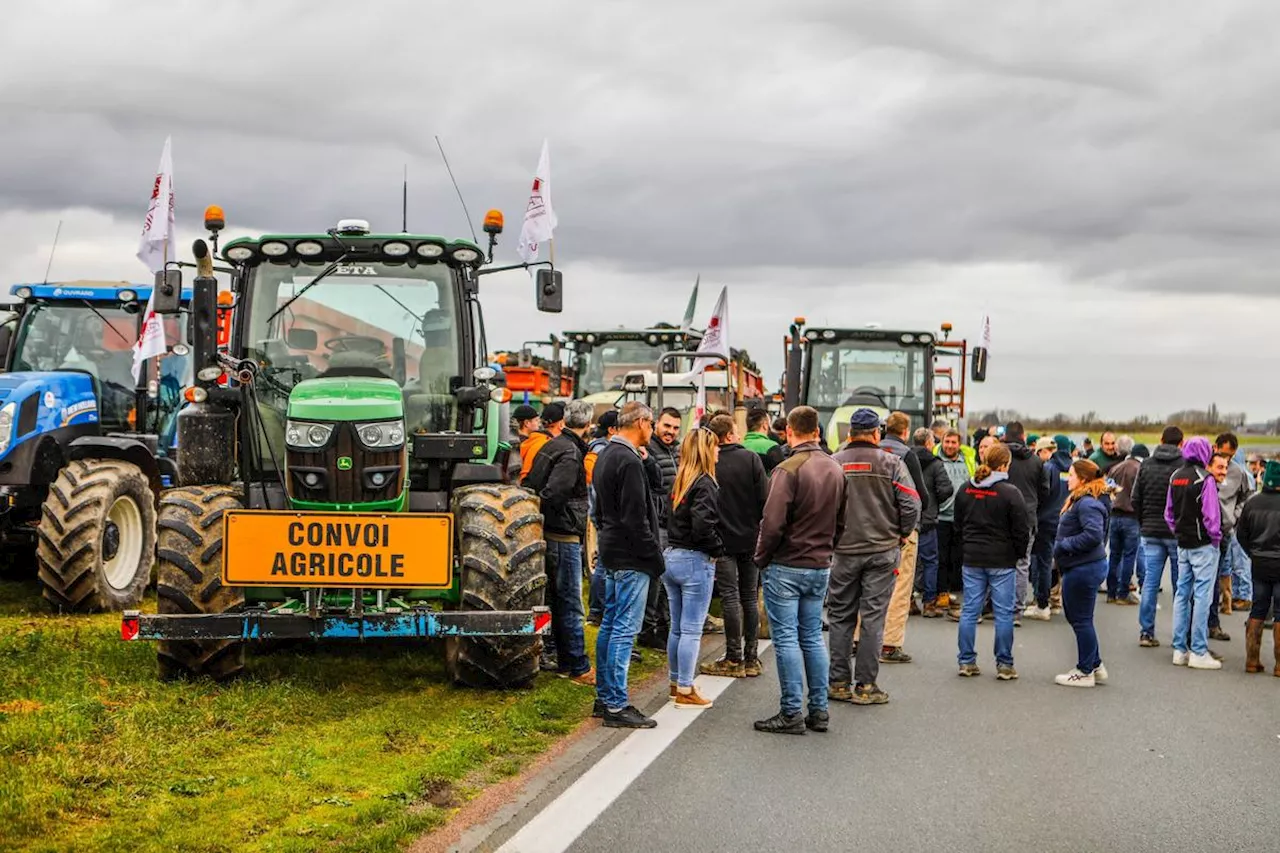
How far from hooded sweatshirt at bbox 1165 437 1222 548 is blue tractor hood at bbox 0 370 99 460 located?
407 inches

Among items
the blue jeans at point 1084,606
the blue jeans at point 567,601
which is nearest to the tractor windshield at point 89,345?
the blue jeans at point 567,601

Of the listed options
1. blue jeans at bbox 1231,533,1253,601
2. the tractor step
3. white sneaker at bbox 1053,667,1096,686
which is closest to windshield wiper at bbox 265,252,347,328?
the tractor step

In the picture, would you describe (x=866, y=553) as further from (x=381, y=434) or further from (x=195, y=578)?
(x=195, y=578)

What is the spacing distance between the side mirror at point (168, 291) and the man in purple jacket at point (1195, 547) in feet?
28.2

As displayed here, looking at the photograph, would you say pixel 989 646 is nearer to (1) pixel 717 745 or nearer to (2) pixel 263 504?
(1) pixel 717 745

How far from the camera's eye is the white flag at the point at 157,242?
1298cm

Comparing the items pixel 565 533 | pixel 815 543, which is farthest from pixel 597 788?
pixel 565 533

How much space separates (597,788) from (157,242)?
8.63m

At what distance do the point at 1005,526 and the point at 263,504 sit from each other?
574 cm

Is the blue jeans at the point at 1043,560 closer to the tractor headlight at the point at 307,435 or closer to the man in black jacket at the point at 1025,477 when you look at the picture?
the man in black jacket at the point at 1025,477

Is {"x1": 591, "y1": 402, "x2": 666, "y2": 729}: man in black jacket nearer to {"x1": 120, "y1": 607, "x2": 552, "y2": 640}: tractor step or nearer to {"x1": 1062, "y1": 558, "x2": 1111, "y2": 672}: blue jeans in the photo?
{"x1": 120, "y1": 607, "x2": 552, "y2": 640}: tractor step

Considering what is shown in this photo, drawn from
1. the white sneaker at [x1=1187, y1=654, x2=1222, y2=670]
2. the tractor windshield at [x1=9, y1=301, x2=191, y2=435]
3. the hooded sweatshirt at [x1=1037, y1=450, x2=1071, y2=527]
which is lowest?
the white sneaker at [x1=1187, y1=654, x2=1222, y2=670]

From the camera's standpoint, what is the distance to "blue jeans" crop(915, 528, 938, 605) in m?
14.2

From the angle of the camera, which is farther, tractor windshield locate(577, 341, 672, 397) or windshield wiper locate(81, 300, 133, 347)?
tractor windshield locate(577, 341, 672, 397)
